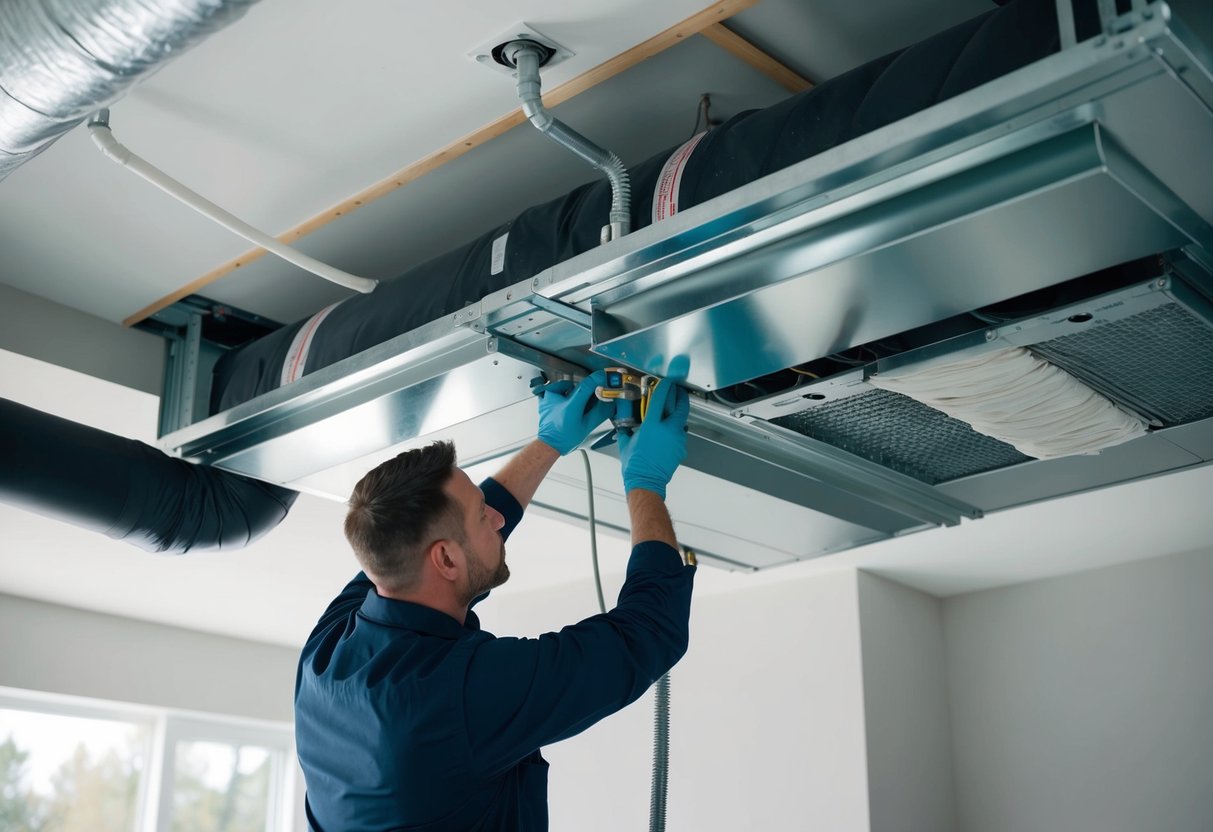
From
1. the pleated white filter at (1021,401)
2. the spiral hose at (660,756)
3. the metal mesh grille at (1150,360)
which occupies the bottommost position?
the spiral hose at (660,756)

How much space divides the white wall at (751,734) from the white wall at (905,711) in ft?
0.18

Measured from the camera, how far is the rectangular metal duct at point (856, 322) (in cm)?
126

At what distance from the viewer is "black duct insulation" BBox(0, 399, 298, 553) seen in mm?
2150

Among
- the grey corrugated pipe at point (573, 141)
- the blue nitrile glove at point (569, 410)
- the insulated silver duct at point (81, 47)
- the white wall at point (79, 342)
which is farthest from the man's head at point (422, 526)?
the white wall at point (79, 342)

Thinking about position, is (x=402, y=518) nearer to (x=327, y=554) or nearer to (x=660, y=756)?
(x=660, y=756)

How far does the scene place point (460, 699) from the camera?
5.26ft

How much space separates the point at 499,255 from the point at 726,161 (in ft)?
1.51

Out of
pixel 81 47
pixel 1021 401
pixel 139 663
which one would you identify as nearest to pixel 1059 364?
pixel 1021 401

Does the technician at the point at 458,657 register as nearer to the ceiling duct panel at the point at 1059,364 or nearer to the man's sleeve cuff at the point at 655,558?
the man's sleeve cuff at the point at 655,558

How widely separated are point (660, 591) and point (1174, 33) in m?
0.93

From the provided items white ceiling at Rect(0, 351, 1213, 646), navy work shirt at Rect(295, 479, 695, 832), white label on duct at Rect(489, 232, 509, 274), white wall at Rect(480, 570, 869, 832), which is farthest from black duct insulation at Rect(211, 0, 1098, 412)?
white wall at Rect(480, 570, 869, 832)

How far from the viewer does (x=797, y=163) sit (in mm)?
1445

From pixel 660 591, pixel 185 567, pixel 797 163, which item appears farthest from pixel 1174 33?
pixel 185 567

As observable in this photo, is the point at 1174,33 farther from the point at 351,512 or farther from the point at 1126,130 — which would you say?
the point at 351,512
